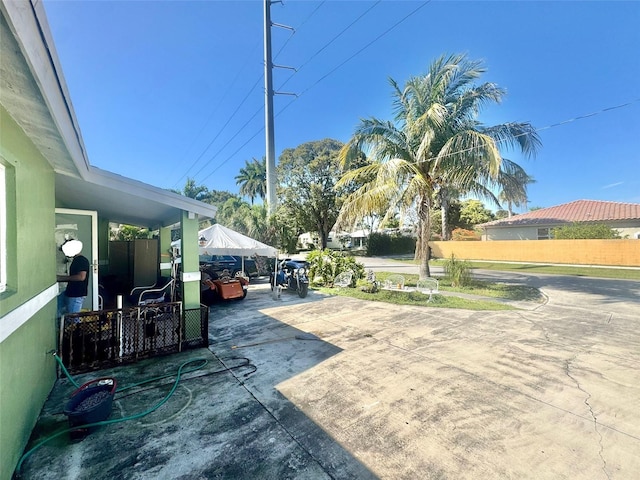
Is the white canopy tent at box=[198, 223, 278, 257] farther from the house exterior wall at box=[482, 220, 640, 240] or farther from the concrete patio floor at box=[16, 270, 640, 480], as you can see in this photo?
the house exterior wall at box=[482, 220, 640, 240]

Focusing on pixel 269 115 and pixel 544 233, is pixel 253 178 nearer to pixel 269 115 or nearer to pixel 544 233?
pixel 269 115

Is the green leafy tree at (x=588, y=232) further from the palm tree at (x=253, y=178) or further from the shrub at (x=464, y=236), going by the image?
the palm tree at (x=253, y=178)

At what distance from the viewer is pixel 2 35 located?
1.39 metres

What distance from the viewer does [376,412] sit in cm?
302

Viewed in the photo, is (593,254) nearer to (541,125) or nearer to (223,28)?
(541,125)

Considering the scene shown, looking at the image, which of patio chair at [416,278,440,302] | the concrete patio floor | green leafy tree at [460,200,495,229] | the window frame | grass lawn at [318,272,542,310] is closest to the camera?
the concrete patio floor

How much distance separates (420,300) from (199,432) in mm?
7294

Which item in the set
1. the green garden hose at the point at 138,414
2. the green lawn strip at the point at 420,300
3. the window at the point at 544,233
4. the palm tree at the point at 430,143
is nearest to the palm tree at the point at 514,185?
the palm tree at the point at 430,143

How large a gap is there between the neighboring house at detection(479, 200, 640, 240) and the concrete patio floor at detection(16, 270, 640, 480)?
21.6 meters

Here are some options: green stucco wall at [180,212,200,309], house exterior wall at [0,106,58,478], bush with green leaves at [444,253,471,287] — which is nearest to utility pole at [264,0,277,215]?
bush with green leaves at [444,253,471,287]

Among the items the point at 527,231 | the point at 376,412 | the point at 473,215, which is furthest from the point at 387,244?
the point at 376,412

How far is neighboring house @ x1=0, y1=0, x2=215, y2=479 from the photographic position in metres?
1.60

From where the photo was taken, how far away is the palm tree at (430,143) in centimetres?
958

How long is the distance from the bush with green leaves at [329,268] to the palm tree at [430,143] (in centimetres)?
180
